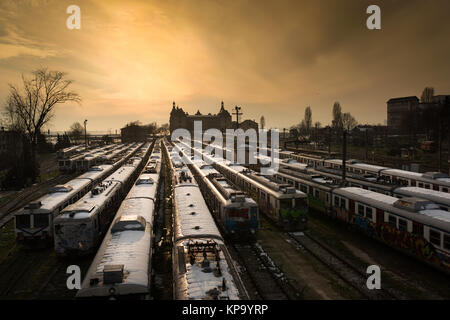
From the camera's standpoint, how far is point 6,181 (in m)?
38.8

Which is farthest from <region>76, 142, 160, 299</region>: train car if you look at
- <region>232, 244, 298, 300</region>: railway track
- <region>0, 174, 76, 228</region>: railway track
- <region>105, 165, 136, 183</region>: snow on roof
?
<region>0, 174, 76, 228</region>: railway track

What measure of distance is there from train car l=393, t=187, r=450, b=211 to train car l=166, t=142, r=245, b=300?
13787 millimetres

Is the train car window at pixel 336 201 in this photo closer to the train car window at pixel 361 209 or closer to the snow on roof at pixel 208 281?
the train car window at pixel 361 209

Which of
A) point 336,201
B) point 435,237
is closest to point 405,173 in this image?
point 336,201

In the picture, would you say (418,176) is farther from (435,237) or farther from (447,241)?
(447,241)

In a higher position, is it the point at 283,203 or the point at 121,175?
the point at 121,175

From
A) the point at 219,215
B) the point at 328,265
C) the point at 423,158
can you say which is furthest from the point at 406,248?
the point at 423,158

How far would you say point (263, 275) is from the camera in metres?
15.4

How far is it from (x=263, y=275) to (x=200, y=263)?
569cm

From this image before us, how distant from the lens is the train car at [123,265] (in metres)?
9.22

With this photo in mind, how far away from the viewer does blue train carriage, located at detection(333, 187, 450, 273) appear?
46.6 feet

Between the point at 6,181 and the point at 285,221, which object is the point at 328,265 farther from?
the point at 6,181
